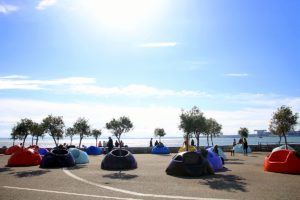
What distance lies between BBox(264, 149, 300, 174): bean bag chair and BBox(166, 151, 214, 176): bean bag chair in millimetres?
3719

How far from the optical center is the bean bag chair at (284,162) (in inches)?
658

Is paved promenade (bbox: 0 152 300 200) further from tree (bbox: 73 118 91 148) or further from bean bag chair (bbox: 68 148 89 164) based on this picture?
tree (bbox: 73 118 91 148)

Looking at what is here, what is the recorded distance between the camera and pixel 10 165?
73.6 feet

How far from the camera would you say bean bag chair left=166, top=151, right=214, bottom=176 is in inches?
623

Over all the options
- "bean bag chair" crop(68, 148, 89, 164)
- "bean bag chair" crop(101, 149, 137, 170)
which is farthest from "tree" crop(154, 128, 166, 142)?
"bean bag chair" crop(101, 149, 137, 170)

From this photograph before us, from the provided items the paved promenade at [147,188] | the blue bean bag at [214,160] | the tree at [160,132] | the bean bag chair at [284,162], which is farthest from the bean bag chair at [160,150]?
the tree at [160,132]

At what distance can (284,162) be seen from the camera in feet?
56.1

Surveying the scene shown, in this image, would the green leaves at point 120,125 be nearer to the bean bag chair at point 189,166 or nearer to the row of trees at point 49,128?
the row of trees at point 49,128

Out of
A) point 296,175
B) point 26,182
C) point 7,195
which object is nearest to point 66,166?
point 26,182

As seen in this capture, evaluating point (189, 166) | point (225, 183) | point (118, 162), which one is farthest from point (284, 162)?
point (118, 162)

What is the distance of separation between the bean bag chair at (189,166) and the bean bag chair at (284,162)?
12.2ft

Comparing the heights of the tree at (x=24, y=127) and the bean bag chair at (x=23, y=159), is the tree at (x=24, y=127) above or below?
above

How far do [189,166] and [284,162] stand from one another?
5.24m

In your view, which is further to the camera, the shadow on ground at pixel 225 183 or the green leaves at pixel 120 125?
the green leaves at pixel 120 125
